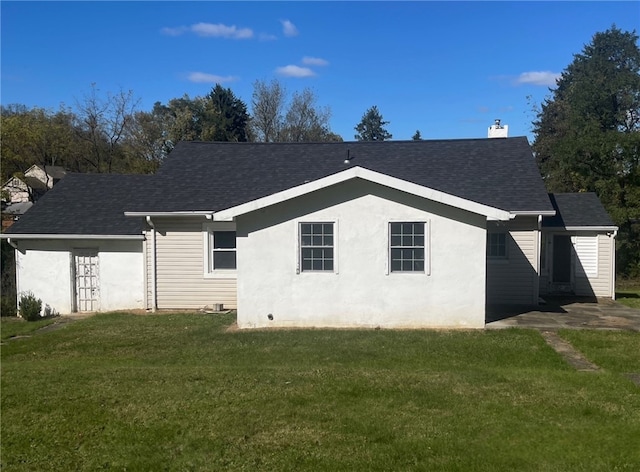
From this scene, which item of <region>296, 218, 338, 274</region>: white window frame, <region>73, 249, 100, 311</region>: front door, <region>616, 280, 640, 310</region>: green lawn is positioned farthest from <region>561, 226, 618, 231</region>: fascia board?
<region>73, 249, 100, 311</region>: front door

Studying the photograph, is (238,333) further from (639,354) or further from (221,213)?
(639,354)

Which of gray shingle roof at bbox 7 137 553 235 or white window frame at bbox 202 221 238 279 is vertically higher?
gray shingle roof at bbox 7 137 553 235

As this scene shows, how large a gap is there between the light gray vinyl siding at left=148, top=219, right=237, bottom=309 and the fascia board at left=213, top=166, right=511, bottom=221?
385cm

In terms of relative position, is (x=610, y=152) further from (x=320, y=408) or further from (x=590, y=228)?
(x=320, y=408)

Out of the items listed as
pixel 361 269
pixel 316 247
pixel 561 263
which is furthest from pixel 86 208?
pixel 561 263

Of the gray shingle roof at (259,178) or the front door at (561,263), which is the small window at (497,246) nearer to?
the gray shingle roof at (259,178)

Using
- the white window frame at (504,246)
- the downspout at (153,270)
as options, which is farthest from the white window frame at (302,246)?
the white window frame at (504,246)

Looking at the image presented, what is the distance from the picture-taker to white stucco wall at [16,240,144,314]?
53.1 ft

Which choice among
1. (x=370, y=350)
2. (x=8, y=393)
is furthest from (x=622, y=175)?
(x=8, y=393)

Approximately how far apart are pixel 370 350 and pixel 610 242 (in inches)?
466

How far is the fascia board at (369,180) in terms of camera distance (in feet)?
37.8

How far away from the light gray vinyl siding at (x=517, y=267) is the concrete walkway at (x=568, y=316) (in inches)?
27.4

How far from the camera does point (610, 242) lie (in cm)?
1772

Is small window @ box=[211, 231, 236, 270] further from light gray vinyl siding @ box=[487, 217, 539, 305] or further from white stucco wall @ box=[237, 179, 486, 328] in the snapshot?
light gray vinyl siding @ box=[487, 217, 539, 305]
